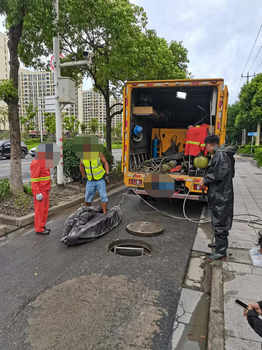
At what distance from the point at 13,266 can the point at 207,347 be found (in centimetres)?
270

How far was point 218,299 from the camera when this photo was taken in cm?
281

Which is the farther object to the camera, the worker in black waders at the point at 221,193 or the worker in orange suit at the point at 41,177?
the worker in orange suit at the point at 41,177

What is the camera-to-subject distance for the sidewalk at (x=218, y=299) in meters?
2.26

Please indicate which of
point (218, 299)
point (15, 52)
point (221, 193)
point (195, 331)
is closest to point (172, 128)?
point (15, 52)

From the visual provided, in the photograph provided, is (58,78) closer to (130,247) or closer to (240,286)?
(130,247)

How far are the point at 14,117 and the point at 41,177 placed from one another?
2235 millimetres

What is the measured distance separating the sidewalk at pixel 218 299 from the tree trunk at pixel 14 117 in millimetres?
4331

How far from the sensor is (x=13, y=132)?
6.06 meters

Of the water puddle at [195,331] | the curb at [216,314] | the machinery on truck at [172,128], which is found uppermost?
the machinery on truck at [172,128]

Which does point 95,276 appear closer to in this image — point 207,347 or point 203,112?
point 207,347

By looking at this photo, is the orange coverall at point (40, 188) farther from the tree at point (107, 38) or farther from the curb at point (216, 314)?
the tree at point (107, 38)

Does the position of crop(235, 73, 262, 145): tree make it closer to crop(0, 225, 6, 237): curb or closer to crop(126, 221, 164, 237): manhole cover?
crop(126, 221, 164, 237): manhole cover

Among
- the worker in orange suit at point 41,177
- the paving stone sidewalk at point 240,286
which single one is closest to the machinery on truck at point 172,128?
the paving stone sidewalk at point 240,286

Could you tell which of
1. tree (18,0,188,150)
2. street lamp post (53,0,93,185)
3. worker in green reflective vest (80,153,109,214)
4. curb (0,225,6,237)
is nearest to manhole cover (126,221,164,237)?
worker in green reflective vest (80,153,109,214)
